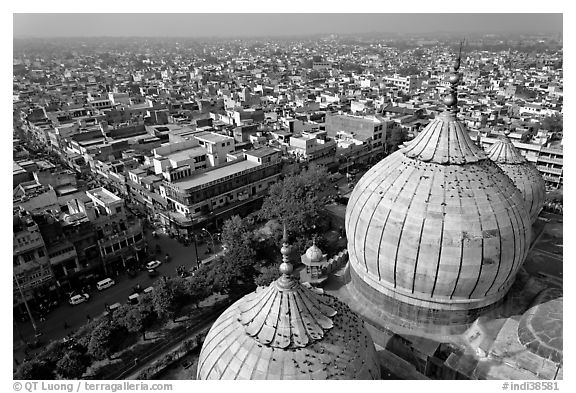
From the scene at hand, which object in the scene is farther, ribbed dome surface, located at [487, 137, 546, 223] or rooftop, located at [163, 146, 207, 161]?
rooftop, located at [163, 146, 207, 161]

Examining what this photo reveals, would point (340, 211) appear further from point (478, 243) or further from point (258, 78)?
point (258, 78)

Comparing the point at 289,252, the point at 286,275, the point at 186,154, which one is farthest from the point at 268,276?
the point at 186,154

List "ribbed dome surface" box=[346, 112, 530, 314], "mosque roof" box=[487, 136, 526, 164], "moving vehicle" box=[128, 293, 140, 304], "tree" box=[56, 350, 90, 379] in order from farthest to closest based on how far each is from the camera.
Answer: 1. "moving vehicle" box=[128, 293, 140, 304]
2. "mosque roof" box=[487, 136, 526, 164]
3. "tree" box=[56, 350, 90, 379]
4. "ribbed dome surface" box=[346, 112, 530, 314]

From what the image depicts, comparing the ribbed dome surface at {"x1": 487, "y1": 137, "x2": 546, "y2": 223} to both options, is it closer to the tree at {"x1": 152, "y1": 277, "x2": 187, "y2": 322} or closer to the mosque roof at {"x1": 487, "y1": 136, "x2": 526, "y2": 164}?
the mosque roof at {"x1": 487, "y1": 136, "x2": 526, "y2": 164}

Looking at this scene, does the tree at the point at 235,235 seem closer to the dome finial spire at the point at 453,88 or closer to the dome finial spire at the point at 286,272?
the dome finial spire at the point at 453,88

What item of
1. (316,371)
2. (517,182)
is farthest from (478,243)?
(517,182)

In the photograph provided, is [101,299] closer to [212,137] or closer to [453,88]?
[212,137]

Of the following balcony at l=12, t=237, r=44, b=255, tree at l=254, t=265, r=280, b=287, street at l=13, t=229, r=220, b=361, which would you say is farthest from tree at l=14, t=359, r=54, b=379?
tree at l=254, t=265, r=280, b=287
